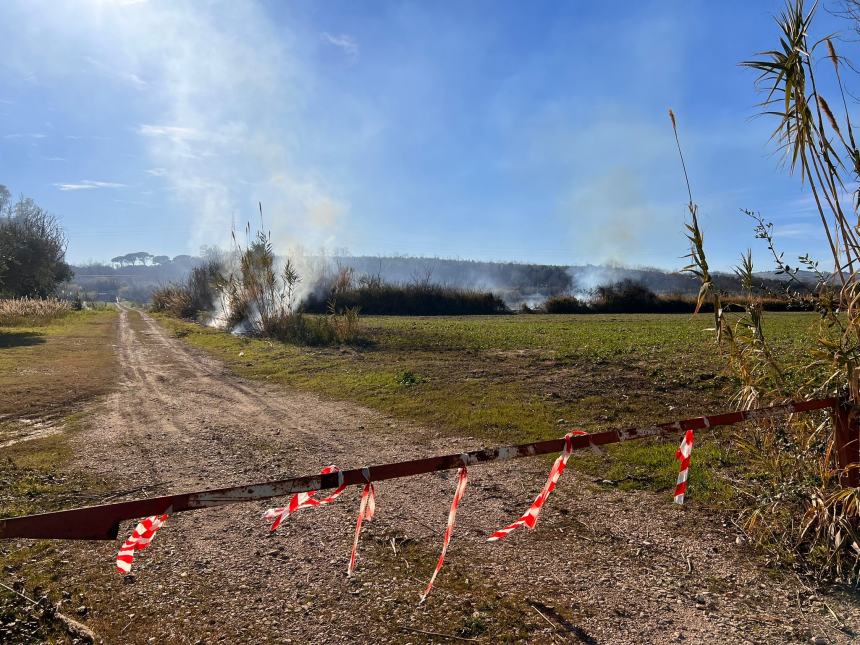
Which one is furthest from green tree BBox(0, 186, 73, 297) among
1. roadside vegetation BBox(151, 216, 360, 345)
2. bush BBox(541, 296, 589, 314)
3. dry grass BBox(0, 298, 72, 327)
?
bush BBox(541, 296, 589, 314)

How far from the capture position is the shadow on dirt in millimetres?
16469

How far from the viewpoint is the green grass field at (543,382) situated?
539 centimetres

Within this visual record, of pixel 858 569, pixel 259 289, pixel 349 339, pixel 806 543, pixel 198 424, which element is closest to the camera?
pixel 858 569

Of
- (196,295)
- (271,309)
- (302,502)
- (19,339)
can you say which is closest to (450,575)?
(302,502)

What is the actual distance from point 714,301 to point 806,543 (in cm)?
158

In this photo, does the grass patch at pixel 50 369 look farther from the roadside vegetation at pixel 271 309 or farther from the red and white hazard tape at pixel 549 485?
the red and white hazard tape at pixel 549 485

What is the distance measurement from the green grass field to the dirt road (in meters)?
0.93

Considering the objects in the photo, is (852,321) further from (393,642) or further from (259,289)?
(259,289)

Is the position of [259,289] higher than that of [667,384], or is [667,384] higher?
[259,289]

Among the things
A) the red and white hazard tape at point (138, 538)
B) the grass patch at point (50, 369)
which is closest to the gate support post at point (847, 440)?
the red and white hazard tape at point (138, 538)

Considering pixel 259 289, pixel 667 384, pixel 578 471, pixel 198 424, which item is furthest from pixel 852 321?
pixel 259 289

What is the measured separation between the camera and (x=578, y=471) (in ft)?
16.7

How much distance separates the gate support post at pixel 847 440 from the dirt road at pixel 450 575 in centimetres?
69

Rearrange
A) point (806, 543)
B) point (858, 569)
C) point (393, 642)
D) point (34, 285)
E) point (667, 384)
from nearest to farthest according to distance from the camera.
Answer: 1. point (393, 642)
2. point (858, 569)
3. point (806, 543)
4. point (667, 384)
5. point (34, 285)
